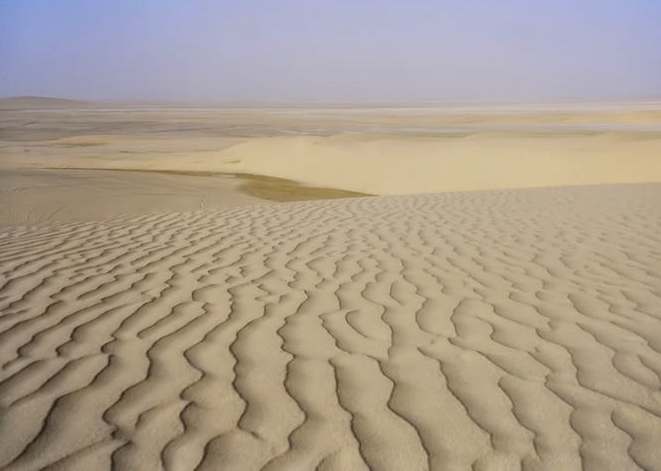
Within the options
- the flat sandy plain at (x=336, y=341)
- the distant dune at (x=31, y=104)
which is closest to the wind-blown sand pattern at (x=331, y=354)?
the flat sandy plain at (x=336, y=341)

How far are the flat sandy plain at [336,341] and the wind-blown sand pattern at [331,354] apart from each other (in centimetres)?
1

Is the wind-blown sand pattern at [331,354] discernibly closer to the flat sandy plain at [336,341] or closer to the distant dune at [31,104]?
the flat sandy plain at [336,341]

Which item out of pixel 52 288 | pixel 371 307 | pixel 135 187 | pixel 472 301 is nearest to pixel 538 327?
pixel 472 301

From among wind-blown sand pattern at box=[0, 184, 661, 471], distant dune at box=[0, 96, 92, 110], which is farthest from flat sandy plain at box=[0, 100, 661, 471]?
distant dune at box=[0, 96, 92, 110]

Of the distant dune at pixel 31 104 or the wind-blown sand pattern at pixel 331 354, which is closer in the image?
the wind-blown sand pattern at pixel 331 354

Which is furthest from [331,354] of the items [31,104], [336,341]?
[31,104]

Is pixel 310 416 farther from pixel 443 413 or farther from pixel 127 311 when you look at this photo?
pixel 127 311

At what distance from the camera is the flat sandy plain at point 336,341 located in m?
2.40

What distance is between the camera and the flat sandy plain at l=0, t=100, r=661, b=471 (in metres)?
2.40

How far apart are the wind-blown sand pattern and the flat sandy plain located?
12mm

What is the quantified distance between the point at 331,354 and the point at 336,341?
0.20 m

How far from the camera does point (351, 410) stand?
2.65 metres

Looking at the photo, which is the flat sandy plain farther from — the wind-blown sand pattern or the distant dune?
the distant dune

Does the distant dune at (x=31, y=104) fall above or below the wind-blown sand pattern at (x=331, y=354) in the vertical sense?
below
